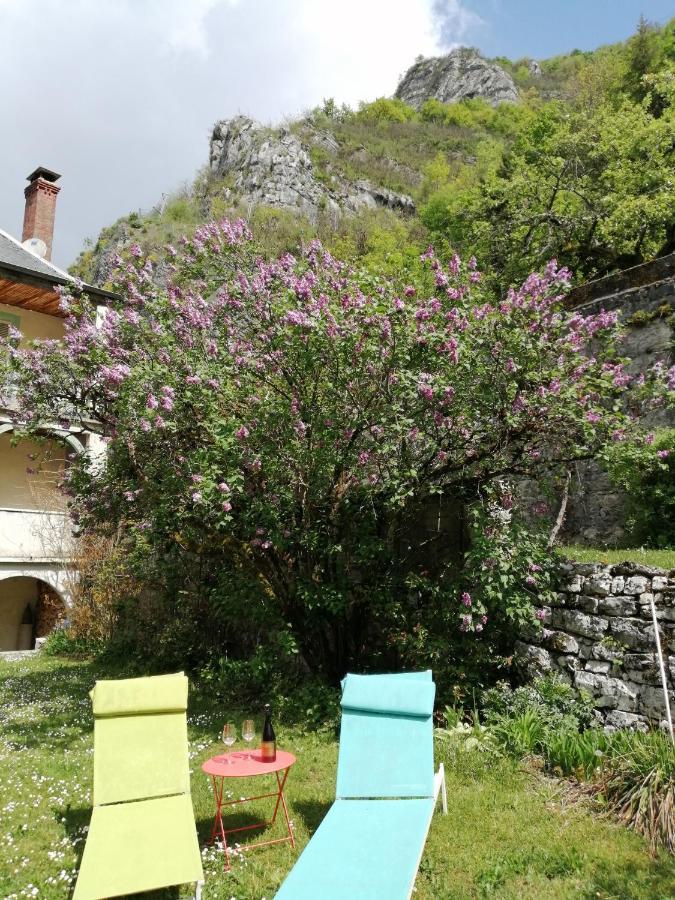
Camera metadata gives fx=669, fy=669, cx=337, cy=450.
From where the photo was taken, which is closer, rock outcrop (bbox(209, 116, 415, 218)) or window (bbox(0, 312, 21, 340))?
window (bbox(0, 312, 21, 340))

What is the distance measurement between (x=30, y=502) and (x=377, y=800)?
1488 centimetres

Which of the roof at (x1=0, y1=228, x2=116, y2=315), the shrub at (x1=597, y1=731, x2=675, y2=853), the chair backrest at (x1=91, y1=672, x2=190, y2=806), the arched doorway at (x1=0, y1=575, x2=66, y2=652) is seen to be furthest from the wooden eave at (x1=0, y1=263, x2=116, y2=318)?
the shrub at (x1=597, y1=731, x2=675, y2=853)

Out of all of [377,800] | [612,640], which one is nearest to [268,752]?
[377,800]

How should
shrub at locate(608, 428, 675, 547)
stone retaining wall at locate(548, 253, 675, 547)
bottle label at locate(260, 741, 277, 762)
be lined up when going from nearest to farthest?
bottle label at locate(260, 741, 277, 762) → shrub at locate(608, 428, 675, 547) → stone retaining wall at locate(548, 253, 675, 547)

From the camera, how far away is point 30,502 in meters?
16.9

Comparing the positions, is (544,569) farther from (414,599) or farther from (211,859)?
(211,859)

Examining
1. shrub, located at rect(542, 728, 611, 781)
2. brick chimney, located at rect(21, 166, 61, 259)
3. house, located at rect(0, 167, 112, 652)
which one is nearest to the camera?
shrub, located at rect(542, 728, 611, 781)

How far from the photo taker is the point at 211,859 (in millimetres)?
4188

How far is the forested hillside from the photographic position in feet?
49.8

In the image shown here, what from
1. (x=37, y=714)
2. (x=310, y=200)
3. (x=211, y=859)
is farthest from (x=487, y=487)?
(x=310, y=200)

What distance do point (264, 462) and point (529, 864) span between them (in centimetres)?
410

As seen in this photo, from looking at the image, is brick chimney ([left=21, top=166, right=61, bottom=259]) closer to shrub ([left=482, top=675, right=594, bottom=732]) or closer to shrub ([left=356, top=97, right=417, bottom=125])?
shrub ([left=482, top=675, right=594, bottom=732])

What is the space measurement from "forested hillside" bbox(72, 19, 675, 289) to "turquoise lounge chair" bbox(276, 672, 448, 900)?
37.2 ft

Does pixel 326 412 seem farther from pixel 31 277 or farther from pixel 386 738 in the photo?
pixel 31 277
